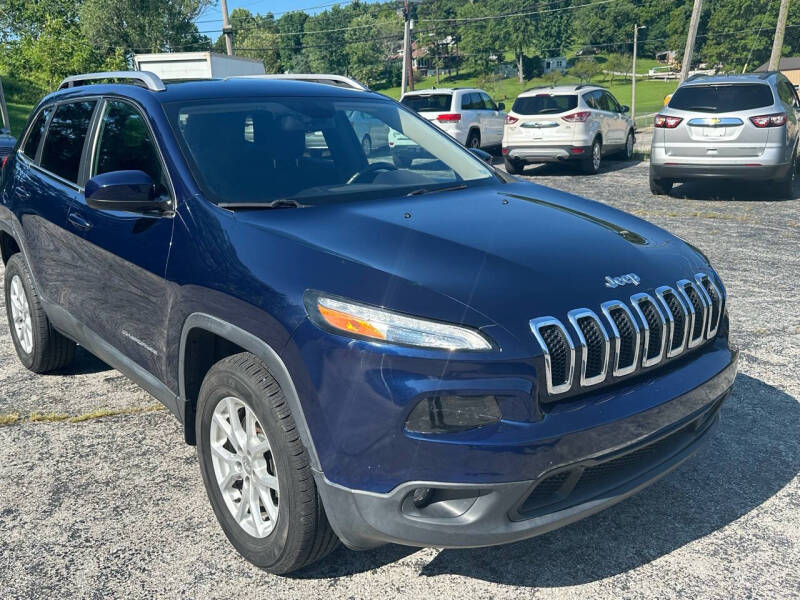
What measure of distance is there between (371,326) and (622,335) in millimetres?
816

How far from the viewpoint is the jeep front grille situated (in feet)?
7.60

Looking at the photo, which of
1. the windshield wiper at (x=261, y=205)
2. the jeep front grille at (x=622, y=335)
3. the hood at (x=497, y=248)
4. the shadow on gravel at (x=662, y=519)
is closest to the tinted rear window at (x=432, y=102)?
the shadow on gravel at (x=662, y=519)

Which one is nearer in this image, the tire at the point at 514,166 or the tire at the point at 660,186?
the tire at the point at 660,186

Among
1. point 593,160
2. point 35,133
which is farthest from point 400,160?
point 593,160

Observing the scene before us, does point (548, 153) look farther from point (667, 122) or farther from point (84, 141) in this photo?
point (84, 141)

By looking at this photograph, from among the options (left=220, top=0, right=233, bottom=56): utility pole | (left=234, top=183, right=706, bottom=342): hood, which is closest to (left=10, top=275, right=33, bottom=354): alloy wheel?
(left=234, top=183, right=706, bottom=342): hood

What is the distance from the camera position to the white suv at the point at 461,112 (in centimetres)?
Result: 1692

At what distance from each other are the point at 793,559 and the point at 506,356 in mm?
1451

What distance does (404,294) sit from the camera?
2.33 metres

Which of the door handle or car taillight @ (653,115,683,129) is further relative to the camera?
car taillight @ (653,115,683,129)

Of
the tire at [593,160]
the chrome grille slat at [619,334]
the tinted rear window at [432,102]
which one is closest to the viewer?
the chrome grille slat at [619,334]

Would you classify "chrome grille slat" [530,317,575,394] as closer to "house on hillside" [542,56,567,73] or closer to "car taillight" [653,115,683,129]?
"car taillight" [653,115,683,129]

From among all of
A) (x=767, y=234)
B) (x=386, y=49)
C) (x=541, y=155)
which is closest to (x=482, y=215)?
(x=767, y=234)

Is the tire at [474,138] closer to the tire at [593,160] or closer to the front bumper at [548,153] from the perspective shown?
the front bumper at [548,153]
